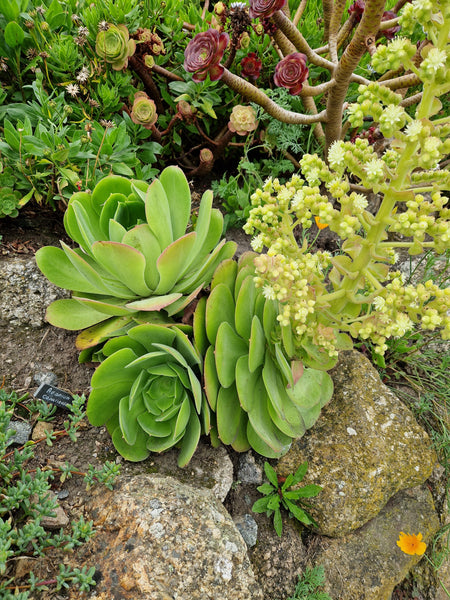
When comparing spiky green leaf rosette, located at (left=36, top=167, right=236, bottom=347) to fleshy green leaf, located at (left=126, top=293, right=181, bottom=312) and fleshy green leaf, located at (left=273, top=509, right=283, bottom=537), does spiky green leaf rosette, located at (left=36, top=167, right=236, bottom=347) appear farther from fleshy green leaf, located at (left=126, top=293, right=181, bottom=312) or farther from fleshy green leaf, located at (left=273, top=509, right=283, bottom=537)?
fleshy green leaf, located at (left=273, top=509, right=283, bottom=537)

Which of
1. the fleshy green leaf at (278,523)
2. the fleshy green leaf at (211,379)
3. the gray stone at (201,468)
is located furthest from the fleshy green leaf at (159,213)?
the fleshy green leaf at (278,523)

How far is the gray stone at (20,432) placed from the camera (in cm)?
176

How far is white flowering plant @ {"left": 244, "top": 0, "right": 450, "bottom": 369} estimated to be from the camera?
1.23 meters

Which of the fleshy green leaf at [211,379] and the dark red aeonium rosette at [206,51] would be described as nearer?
the fleshy green leaf at [211,379]

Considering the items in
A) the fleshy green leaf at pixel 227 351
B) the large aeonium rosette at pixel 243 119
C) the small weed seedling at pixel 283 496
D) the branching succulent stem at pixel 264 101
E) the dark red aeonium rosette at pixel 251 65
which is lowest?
the small weed seedling at pixel 283 496

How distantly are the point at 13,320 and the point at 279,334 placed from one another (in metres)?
1.27

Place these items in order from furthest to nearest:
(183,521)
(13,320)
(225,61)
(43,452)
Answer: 1. (225,61)
2. (13,320)
3. (43,452)
4. (183,521)

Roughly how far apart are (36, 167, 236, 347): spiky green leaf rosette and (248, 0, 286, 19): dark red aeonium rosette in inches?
36.4

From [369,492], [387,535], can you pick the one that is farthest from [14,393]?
[387,535]

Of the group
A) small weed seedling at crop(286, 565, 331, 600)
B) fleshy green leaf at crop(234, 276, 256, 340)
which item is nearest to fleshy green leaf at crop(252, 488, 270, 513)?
small weed seedling at crop(286, 565, 331, 600)

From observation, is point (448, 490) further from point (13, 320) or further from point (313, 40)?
point (313, 40)

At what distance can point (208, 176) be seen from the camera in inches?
123

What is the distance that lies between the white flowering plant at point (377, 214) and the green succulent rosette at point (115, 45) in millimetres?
1437

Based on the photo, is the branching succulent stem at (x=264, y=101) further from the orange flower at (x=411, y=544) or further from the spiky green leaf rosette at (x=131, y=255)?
the orange flower at (x=411, y=544)
